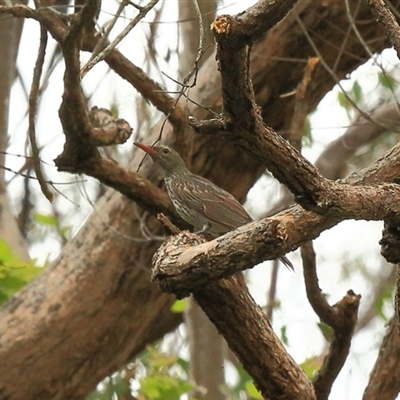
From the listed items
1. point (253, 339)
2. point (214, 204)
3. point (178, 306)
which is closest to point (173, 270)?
point (253, 339)

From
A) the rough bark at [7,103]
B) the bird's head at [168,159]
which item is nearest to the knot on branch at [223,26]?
the bird's head at [168,159]

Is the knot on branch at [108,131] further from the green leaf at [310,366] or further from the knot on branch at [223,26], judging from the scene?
the knot on branch at [223,26]

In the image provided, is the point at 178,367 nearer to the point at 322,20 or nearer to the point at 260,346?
the point at 322,20

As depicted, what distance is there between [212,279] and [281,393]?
83 cm

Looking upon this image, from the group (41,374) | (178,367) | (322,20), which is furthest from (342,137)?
A: (41,374)

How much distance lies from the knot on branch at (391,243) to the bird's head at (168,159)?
84.8 inches

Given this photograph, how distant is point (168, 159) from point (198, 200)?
0.90ft

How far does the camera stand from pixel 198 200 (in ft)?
15.1

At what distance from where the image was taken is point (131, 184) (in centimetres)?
420

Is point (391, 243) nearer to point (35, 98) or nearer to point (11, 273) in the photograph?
point (35, 98)

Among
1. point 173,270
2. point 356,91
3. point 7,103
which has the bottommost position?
point 173,270

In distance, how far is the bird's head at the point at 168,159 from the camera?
4.59 meters

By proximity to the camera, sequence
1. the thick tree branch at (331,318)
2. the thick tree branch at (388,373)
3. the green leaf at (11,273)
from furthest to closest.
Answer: the green leaf at (11,273) → the thick tree branch at (388,373) → the thick tree branch at (331,318)

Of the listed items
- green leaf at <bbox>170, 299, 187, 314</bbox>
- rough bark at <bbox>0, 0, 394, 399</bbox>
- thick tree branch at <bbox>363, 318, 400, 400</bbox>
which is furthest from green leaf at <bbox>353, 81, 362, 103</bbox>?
thick tree branch at <bbox>363, 318, 400, 400</bbox>
